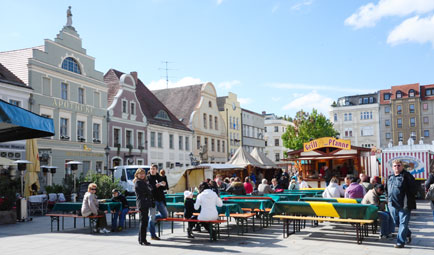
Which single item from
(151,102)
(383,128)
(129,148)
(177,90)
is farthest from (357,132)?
(129,148)

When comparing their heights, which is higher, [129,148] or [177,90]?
[177,90]

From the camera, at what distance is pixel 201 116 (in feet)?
170

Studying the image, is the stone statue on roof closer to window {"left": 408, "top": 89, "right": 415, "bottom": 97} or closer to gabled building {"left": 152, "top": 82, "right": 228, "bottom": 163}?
gabled building {"left": 152, "top": 82, "right": 228, "bottom": 163}

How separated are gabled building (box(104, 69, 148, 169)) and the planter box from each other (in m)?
19.7

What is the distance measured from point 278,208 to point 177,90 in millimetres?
44873

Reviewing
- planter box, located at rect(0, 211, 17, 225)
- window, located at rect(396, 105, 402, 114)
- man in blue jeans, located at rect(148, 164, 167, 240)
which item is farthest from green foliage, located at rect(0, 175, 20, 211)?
window, located at rect(396, 105, 402, 114)

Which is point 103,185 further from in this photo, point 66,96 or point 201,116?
point 201,116

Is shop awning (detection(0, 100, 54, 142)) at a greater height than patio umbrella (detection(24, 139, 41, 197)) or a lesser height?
greater

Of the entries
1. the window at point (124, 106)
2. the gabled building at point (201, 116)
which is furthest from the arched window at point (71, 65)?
the gabled building at point (201, 116)

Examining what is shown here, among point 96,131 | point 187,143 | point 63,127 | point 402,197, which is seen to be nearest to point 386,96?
point 187,143

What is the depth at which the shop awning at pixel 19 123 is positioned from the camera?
14.9 ft

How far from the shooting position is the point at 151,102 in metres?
46.1

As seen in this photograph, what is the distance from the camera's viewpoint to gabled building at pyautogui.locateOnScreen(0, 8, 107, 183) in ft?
96.1

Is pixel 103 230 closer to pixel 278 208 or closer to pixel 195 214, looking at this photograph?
pixel 195 214
